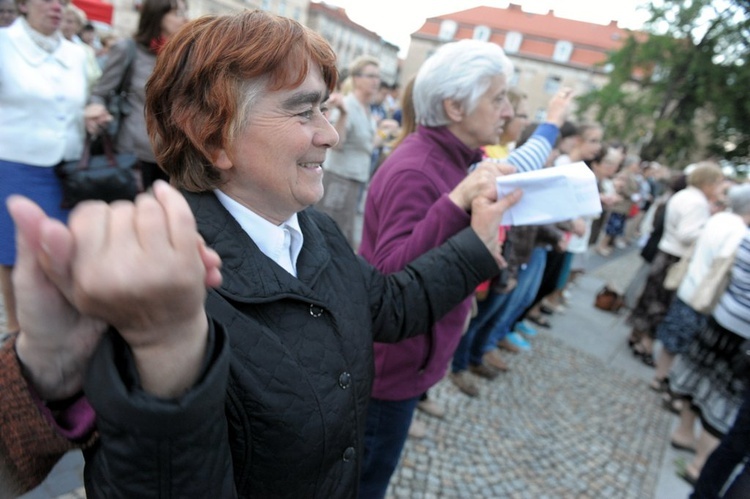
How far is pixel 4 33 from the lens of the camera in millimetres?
2279

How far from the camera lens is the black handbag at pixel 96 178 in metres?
2.55

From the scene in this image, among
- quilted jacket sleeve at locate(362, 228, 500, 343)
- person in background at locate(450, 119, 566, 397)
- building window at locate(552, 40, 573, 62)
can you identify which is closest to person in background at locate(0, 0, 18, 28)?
quilted jacket sleeve at locate(362, 228, 500, 343)

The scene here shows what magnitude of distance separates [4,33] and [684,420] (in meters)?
5.00

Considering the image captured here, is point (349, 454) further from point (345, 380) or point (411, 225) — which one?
point (411, 225)

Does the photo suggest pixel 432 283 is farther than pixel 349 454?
Yes

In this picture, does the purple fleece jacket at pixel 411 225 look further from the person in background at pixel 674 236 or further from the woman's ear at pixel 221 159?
the person in background at pixel 674 236

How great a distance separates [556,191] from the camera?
56.4 inches

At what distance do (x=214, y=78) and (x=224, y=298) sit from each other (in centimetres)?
47

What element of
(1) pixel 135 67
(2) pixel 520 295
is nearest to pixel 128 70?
(1) pixel 135 67

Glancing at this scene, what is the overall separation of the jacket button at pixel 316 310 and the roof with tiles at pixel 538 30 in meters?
49.8

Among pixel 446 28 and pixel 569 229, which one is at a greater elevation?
pixel 446 28

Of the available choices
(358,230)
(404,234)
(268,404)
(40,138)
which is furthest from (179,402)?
(358,230)

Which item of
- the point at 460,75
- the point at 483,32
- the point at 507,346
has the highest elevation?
the point at 483,32

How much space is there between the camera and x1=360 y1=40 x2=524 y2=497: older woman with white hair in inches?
71.7
